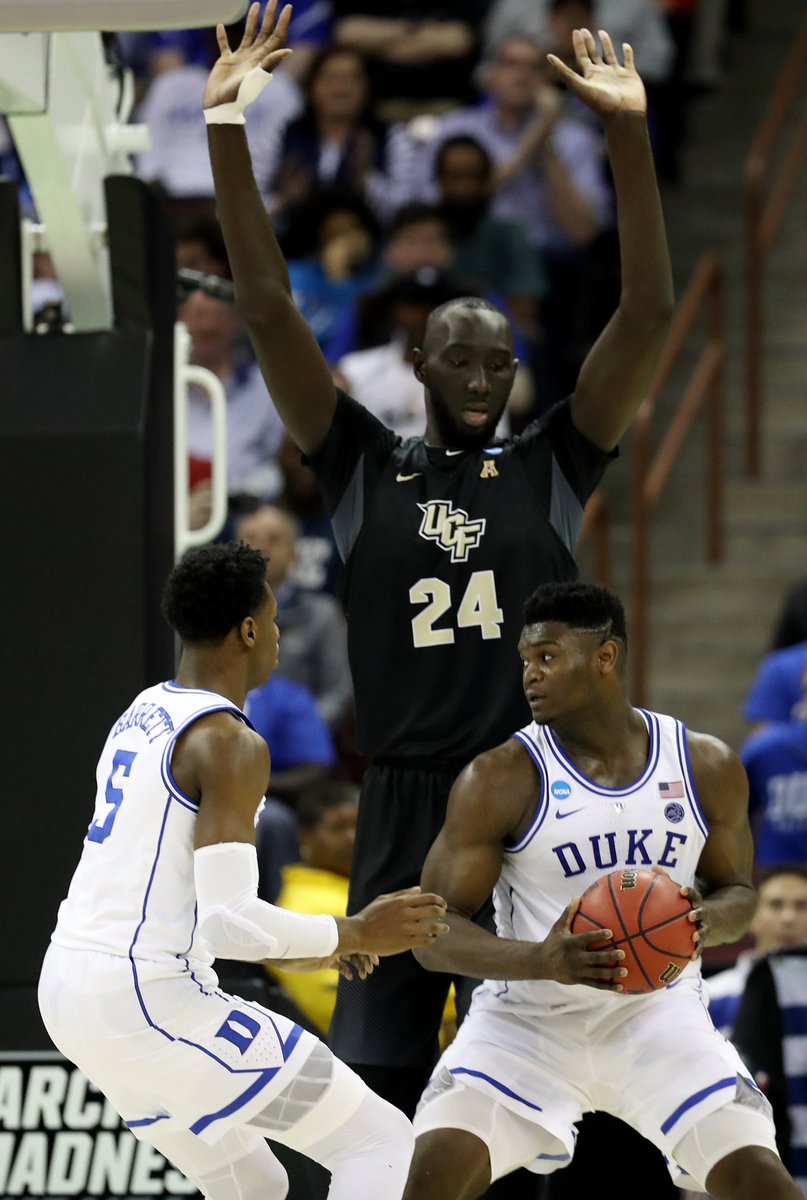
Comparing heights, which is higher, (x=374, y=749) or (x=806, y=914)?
(x=374, y=749)

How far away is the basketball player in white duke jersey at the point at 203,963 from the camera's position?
13.5ft

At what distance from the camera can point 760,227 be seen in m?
10.9

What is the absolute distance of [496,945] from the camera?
4.50m

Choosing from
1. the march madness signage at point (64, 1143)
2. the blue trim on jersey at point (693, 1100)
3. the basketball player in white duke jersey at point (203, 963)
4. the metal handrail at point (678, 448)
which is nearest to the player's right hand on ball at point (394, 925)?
the basketball player in white duke jersey at point (203, 963)

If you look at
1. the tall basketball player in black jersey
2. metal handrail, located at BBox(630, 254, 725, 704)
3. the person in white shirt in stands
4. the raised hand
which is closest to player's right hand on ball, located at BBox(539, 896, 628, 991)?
the raised hand

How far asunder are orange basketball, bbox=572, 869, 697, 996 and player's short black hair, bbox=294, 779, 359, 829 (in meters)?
3.32

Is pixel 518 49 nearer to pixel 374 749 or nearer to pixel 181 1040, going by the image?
pixel 374 749

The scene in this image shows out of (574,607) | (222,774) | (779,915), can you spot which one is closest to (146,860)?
(222,774)

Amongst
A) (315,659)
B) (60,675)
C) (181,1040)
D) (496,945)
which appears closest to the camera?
(181,1040)

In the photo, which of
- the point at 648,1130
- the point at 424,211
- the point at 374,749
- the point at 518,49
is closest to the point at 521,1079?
the point at 648,1130

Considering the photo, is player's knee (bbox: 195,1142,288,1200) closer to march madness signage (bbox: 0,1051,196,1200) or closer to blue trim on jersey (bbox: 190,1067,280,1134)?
blue trim on jersey (bbox: 190,1067,280,1134)

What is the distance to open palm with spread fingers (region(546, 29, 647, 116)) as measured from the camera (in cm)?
475

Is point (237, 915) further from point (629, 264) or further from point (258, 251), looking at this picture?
point (629, 264)

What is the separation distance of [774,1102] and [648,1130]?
1905mm
